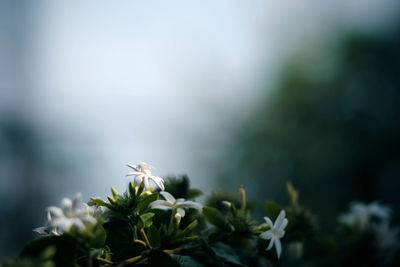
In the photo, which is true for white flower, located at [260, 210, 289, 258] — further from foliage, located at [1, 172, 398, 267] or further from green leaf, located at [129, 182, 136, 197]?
green leaf, located at [129, 182, 136, 197]

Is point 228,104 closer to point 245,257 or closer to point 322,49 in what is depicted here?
point 322,49

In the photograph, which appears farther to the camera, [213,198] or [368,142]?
[368,142]

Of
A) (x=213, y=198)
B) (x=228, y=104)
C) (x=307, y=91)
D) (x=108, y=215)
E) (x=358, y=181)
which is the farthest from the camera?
(x=228, y=104)

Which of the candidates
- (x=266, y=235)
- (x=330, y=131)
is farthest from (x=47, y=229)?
(x=330, y=131)

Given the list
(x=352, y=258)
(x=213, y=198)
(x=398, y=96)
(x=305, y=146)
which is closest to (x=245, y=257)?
(x=213, y=198)

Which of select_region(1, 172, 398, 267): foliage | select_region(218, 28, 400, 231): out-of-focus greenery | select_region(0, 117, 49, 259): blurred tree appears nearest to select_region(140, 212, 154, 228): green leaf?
select_region(1, 172, 398, 267): foliage

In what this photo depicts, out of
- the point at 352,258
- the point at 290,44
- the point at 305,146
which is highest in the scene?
the point at 290,44

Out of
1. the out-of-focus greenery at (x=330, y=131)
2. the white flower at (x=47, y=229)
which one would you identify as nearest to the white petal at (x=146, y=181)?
the white flower at (x=47, y=229)

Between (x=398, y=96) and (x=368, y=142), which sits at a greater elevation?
(x=398, y=96)
